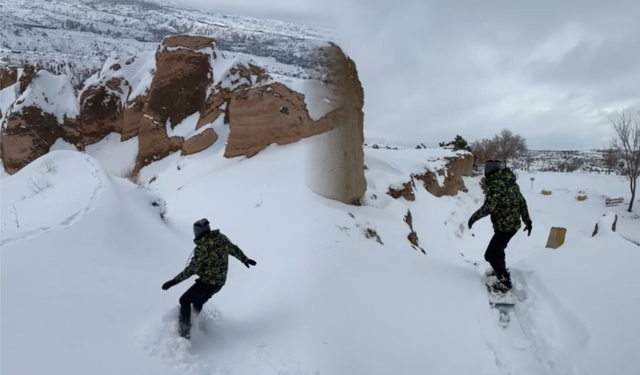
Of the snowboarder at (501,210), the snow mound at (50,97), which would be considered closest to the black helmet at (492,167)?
the snowboarder at (501,210)

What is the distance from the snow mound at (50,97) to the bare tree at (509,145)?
1372 inches

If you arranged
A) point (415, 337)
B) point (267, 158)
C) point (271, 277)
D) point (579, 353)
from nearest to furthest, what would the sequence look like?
point (579, 353), point (415, 337), point (271, 277), point (267, 158)

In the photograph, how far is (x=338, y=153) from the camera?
6543 mm

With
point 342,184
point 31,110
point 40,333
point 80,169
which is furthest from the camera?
point 31,110

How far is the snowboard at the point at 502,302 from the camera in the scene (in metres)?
3.57

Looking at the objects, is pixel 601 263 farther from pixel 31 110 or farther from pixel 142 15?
pixel 31 110

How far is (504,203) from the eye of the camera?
3943 mm

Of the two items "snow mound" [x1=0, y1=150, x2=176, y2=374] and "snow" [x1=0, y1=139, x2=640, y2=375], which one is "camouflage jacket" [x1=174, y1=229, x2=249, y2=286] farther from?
"snow mound" [x1=0, y1=150, x2=176, y2=374]

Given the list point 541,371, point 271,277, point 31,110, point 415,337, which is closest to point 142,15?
point 271,277

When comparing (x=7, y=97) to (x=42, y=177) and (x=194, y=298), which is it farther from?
(x=194, y=298)

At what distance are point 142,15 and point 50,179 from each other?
5.07 metres

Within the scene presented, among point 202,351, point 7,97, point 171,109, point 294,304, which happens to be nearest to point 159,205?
point 294,304

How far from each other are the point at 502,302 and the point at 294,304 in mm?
2078

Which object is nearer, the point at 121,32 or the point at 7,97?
the point at 121,32
